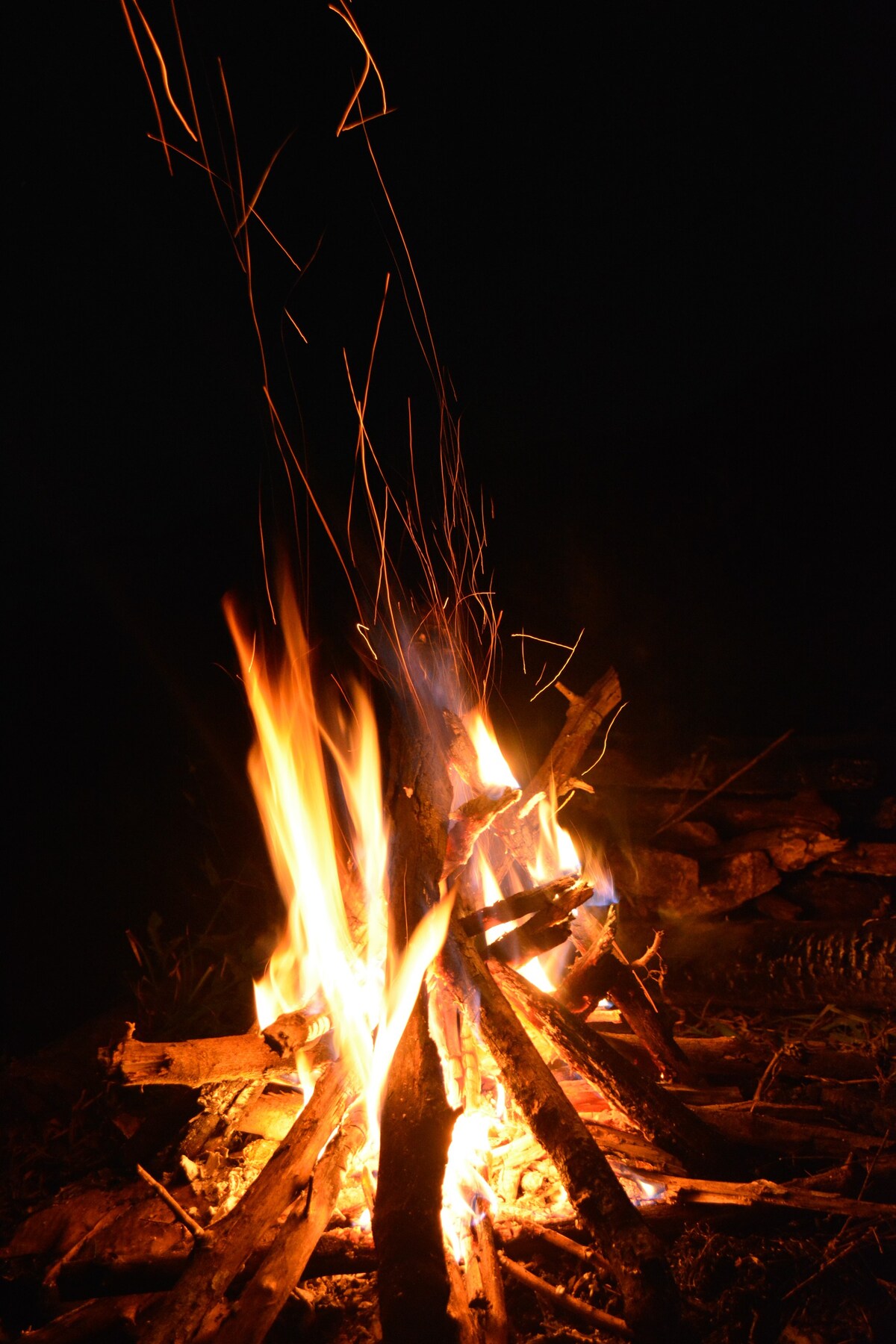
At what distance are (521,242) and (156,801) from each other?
5.63m

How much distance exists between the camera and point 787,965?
3.50 m

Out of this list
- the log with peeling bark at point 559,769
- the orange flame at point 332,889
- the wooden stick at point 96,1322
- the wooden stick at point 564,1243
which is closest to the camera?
the wooden stick at point 96,1322

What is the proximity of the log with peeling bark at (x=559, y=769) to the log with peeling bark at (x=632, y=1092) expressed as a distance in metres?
1.00

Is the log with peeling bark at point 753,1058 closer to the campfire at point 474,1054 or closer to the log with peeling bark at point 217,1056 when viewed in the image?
the campfire at point 474,1054

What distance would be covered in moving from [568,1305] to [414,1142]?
53 cm

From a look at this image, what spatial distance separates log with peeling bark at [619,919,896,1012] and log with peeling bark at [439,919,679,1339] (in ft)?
5.49

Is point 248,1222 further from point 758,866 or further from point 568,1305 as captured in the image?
point 758,866

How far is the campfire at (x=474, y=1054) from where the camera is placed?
5.71ft

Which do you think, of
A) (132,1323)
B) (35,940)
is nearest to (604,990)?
(132,1323)

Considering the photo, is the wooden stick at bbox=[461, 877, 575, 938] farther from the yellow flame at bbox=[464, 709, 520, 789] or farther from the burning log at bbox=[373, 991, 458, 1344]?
the yellow flame at bbox=[464, 709, 520, 789]

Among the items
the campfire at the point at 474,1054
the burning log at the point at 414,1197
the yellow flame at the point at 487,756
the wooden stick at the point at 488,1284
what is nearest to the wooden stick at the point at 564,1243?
the campfire at the point at 474,1054

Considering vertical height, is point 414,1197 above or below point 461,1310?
above

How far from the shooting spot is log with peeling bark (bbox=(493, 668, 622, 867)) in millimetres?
3467

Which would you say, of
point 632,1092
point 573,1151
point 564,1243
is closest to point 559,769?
point 632,1092
